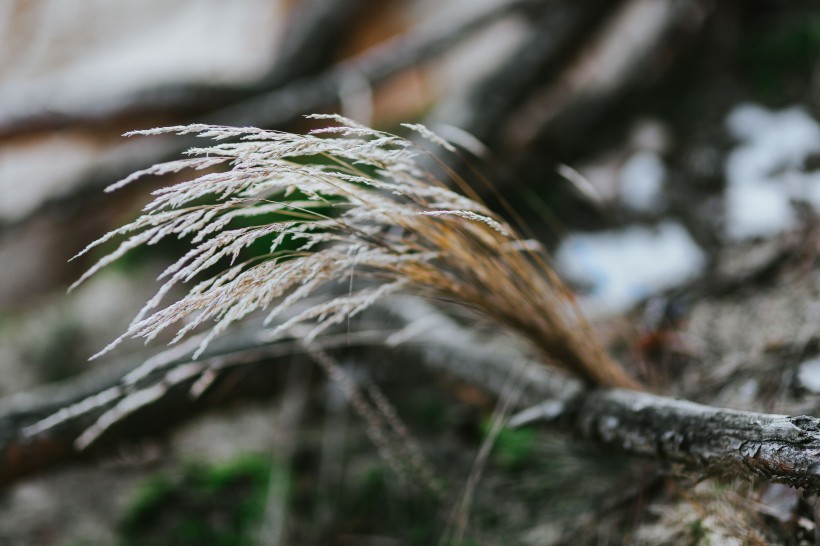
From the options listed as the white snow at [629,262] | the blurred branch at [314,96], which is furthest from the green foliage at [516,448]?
the blurred branch at [314,96]

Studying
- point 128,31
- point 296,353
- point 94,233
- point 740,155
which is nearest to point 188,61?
point 128,31

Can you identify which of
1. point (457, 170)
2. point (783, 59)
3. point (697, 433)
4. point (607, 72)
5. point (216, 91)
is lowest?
point (697, 433)

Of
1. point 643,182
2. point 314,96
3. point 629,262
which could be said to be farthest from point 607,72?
point 314,96

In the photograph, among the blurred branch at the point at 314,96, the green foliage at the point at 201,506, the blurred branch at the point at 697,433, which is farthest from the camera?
the blurred branch at the point at 314,96

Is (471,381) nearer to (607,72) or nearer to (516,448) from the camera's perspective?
(516,448)

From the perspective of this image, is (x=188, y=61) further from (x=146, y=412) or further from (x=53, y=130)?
(x=146, y=412)

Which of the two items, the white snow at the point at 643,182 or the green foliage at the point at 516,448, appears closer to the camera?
the green foliage at the point at 516,448

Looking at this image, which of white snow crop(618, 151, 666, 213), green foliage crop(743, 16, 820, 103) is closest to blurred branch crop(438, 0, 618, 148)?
white snow crop(618, 151, 666, 213)

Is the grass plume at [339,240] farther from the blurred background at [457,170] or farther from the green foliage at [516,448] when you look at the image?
the green foliage at [516,448]
